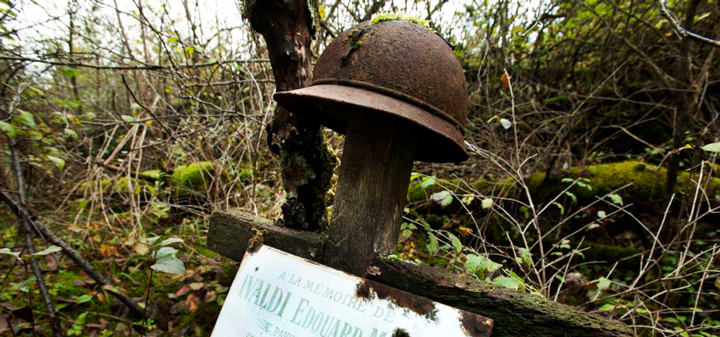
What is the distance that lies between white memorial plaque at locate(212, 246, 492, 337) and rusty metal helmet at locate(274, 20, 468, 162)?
61 cm

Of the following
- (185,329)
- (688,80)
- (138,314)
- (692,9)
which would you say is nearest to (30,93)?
(138,314)

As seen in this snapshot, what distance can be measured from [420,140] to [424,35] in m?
0.49

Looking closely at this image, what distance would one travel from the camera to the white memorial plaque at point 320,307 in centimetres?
106

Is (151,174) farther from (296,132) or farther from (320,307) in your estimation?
(320,307)

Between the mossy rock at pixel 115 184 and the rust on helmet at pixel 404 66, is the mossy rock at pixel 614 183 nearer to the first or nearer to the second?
the rust on helmet at pixel 404 66

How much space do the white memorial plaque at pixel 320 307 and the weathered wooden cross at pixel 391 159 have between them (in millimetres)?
27

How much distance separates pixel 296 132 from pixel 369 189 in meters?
0.59

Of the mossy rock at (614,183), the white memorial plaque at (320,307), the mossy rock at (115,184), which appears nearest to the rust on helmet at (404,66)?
the white memorial plaque at (320,307)

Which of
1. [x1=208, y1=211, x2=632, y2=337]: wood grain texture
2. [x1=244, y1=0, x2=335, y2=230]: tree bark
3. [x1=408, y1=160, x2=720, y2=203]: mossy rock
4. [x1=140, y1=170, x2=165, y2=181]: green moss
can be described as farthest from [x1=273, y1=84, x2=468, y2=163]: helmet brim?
[x1=140, y1=170, x2=165, y2=181]: green moss

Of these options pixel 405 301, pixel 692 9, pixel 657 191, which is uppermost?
pixel 692 9

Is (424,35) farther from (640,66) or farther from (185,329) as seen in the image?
(640,66)

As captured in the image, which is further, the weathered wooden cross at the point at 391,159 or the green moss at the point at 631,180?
the green moss at the point at 631,180

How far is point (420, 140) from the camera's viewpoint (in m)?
1.59

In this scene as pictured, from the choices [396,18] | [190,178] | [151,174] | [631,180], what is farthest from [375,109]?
[151,174]
